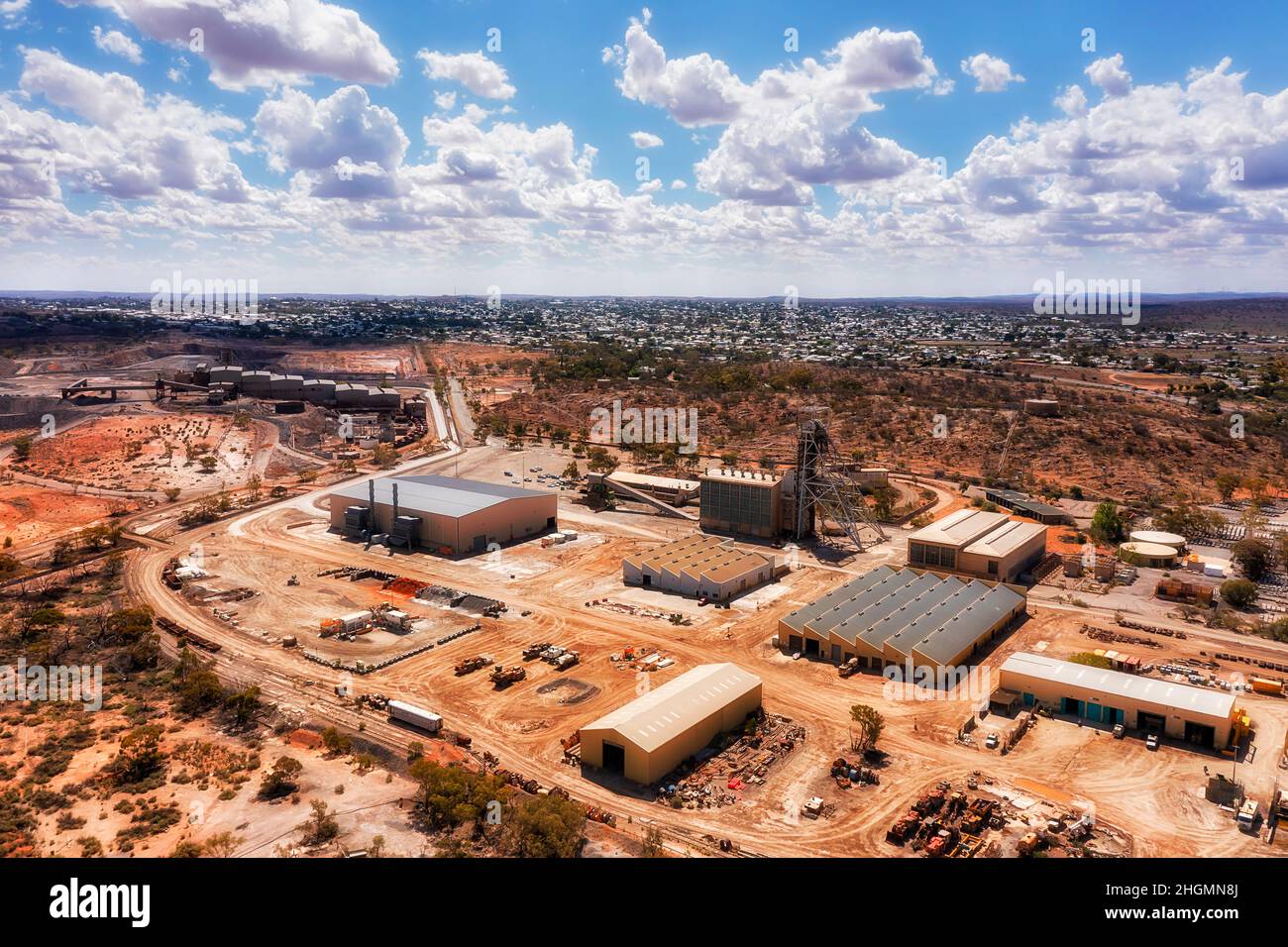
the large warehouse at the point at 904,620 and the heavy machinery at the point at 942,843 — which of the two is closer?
the heavy machinery at the point at 942,843

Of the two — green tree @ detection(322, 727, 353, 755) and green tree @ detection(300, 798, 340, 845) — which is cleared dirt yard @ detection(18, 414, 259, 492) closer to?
green tree @ detection(322, 727, 353, 755)

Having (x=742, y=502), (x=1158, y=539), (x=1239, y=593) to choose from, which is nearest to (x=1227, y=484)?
(x=1158, y=539)

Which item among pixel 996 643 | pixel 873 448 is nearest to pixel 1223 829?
pixel 996 643

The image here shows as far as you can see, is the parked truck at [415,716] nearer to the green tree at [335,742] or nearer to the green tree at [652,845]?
the green tree at [335,742]

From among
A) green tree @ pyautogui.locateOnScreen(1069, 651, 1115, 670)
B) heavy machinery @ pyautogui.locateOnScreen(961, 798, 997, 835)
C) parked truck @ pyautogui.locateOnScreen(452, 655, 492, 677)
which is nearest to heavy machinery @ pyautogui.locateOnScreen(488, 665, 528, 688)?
parked truck @ pyautogui.locateOnScreen(452, 655, 492, 677)

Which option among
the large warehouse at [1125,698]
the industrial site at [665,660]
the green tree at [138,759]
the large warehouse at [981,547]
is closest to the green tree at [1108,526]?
the industrial site at [665,660]

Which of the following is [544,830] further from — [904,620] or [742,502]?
[742,502]
